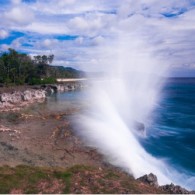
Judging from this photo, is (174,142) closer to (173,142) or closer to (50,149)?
(173,142)

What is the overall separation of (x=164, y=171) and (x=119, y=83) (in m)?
89.5

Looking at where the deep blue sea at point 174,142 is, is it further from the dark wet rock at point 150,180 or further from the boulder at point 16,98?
the boulder at point 16,98

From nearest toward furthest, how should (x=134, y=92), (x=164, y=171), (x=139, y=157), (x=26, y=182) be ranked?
(x=26, y=182) < (x=164, y=171) < (x=139, y=157) < (x=134, y=92)

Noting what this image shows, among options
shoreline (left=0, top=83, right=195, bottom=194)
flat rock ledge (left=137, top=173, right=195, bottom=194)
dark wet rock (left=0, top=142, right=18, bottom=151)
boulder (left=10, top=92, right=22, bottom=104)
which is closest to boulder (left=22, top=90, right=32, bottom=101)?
boulder (left=10, top=92, right=22, bottom=104)

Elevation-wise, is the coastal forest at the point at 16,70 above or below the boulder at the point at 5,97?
above

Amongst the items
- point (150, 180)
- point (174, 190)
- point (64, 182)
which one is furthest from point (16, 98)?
point (174, 190)

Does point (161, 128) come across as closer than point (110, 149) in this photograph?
No

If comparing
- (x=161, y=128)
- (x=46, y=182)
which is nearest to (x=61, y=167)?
(x=46, y=182)

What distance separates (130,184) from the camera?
21.9 m

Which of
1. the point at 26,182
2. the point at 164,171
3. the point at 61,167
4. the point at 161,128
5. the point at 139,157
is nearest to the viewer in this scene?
the point at 26,182

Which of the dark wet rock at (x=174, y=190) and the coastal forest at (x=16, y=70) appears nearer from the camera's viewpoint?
the dark wet rock at (x=174, y=190)

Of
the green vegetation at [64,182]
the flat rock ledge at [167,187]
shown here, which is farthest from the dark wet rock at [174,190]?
the green vegetation at [64,182]

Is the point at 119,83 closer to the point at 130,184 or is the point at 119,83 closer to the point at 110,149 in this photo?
the point at 110,149

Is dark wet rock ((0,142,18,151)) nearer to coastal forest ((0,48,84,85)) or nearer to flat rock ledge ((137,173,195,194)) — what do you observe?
flat rock ledge ((137,173,195,194))
